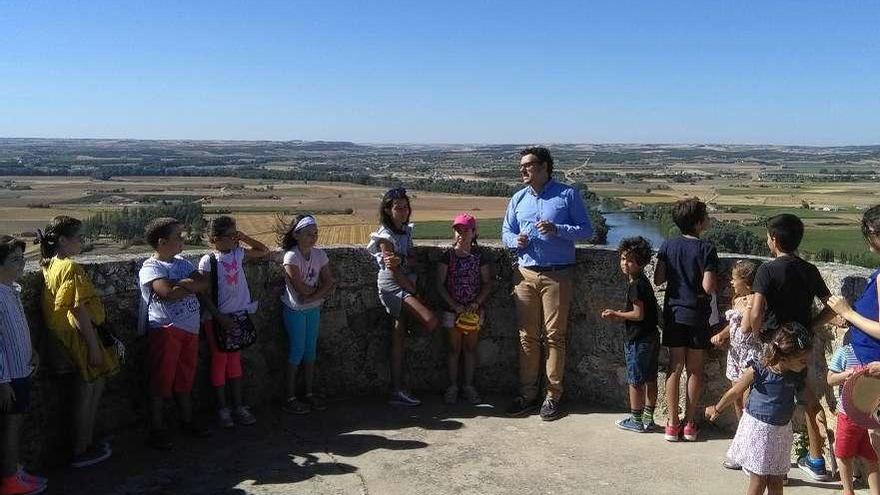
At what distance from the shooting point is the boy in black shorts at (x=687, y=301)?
13.0 feet

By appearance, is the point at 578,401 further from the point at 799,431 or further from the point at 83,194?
the point at 83,194

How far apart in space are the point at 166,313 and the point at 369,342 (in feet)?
5.11

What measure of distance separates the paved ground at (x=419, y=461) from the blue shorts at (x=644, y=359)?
0.36 metres

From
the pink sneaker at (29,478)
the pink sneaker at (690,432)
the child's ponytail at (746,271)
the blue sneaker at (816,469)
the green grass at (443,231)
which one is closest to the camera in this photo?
the pink sneaker at (29,478)

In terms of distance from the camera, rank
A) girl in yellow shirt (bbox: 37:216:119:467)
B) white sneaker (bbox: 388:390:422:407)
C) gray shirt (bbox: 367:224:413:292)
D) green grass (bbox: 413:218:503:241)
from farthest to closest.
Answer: green grass (bbox: 413:218:503:241) < white sneaker (bbox: 388:390:422:407) < gray shirt (bbox: 367:224:413:292) < girl in yellow shirt (bbox: 37:216:119:467)

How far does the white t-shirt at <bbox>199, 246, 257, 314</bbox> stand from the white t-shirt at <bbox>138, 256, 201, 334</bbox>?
21 cm

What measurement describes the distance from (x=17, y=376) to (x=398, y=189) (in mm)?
2421

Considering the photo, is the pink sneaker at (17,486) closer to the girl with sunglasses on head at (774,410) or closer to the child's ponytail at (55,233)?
the child's ponytail at (55,233)

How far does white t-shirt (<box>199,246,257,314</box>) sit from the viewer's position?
4160 millimetres

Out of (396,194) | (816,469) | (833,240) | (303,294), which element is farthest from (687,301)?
(833,240)

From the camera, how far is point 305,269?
4.48 m

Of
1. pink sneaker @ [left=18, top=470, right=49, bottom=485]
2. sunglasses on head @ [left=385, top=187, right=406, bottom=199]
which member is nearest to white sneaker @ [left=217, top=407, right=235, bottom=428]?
pink sneaker @ [left=18, top=470, right=49, bottom=485]

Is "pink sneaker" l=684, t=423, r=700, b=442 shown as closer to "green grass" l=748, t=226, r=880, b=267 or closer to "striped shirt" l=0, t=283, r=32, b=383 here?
"striped shirt" l=0, t=283, r=32, b=383

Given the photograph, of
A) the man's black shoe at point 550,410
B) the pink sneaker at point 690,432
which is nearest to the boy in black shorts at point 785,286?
the pink sneaker at point 690,432
